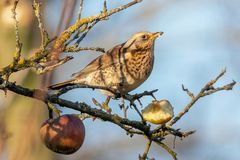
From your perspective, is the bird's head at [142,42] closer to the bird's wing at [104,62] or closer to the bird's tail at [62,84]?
the bird's wing at [104,62]

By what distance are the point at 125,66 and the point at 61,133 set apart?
3.06m

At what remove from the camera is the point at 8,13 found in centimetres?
507

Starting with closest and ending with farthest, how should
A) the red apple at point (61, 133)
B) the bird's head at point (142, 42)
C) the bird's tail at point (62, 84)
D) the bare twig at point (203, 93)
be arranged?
the red apple at point (61, 133)
the bare twig at point (203, 93)
the bird's tail at point (62, 84)
the bird's head at point (142, 42)

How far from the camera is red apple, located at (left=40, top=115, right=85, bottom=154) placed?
2.14 m

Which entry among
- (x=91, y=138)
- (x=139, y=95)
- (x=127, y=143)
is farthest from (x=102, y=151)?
(x=139, y=95)

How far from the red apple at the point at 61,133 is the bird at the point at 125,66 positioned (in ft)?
8.14

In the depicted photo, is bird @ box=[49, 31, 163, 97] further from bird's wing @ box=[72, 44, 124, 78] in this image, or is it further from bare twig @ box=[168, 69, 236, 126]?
bare twig @ box=[168, 69, 236, 126]

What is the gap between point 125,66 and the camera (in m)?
5.19

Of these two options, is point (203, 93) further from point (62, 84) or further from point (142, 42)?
point (142, 42)

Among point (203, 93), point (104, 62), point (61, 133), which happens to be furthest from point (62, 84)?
point (61, 133)

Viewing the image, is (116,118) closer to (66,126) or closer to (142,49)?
(66,126)

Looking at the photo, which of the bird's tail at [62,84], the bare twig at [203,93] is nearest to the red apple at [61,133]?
the bare twig at [203,93]

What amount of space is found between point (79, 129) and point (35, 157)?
145 inches

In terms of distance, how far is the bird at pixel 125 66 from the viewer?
4.88 m
